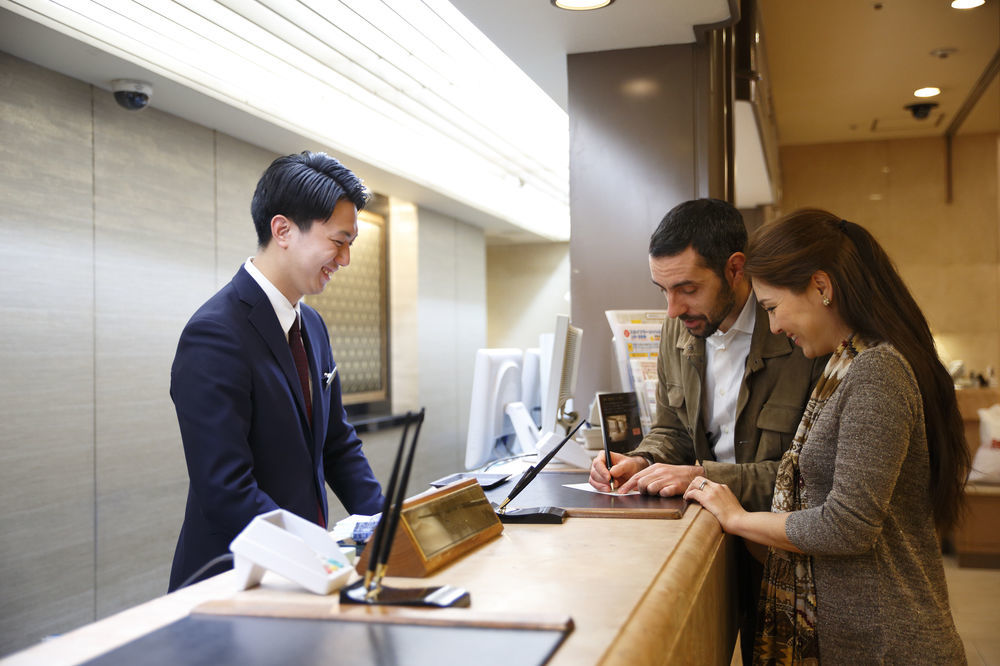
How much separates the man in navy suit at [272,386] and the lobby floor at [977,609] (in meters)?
3.79

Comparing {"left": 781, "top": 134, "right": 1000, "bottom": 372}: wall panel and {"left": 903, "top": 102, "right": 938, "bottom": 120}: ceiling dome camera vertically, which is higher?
{"left": 903, "top": 102, "right": 938, "bottom": 120}: ceiling dome camera

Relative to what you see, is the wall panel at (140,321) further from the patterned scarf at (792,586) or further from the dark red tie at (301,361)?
the patterned scarf at (792,586)

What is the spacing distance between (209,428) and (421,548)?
810 mm

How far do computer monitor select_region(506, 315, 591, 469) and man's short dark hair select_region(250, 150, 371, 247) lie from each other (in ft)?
3.32

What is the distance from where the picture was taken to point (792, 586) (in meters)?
1.92

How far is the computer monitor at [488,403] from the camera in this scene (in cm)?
375

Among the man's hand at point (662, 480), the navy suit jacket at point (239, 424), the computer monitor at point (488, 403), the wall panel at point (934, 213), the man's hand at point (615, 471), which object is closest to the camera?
the navy suit jacket at point (239, 424)

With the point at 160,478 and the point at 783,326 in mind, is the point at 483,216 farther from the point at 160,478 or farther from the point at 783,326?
the point at 783,326

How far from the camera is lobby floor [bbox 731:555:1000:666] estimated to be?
4634 mm

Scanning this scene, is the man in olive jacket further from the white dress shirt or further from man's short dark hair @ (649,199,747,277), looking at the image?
the white dress shirt

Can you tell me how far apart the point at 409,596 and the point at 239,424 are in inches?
37.0

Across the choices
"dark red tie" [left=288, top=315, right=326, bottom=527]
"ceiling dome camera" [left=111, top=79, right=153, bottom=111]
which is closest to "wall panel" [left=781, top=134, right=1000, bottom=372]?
"ceiling dome camera" [left=111, top=79, right=153, bottom=111]

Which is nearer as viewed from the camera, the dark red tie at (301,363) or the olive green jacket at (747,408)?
the olive green jacket at (747,408)

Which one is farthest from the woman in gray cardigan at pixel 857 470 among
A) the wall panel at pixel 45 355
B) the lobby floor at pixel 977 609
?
the wall panel at pixel 45 355
